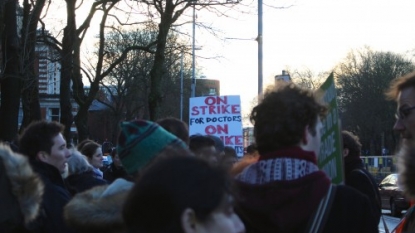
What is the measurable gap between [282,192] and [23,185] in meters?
1.81

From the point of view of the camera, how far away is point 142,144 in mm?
3449

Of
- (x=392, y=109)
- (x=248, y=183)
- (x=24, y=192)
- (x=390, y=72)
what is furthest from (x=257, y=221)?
(x=390, y=72)

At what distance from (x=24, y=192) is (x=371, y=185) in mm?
2871

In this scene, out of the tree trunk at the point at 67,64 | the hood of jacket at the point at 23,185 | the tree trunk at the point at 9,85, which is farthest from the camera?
the tree trunk at the point at 67,64

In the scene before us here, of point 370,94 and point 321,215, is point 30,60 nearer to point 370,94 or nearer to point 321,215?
point 321,215

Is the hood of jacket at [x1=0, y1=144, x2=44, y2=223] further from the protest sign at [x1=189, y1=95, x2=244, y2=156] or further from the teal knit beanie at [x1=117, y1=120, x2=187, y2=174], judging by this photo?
the protest sign at [x1=189, y1=95, x2=244, y2=156]

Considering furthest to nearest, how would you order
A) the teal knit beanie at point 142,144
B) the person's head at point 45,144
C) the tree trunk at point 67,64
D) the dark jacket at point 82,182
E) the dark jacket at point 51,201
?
the tree trunk at point 67,64
the dark jacket at point 82,182
the person's head at point 45,144
the dark jacket at point 51,201
the teal knit beanie at point 142,144

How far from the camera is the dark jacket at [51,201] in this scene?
479cm

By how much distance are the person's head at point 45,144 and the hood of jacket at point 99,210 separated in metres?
2.08

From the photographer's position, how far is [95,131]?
8900 centimetres

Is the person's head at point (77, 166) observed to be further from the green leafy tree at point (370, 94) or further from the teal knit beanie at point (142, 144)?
the green leafy tree at point (370, 94)

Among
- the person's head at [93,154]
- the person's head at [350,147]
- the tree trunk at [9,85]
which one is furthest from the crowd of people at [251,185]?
the tree trunk at [9,85]

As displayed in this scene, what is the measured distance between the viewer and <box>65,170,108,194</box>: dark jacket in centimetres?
628

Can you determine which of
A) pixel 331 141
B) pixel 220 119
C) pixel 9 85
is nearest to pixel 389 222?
pixel 220 119
